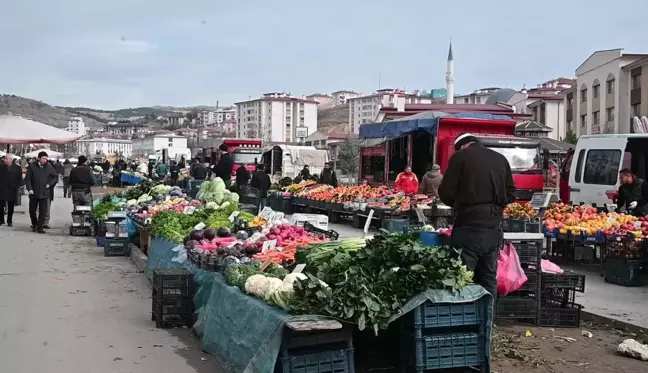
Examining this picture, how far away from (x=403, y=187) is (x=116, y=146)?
158 meters

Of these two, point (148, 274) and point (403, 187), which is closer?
point (148, 274)

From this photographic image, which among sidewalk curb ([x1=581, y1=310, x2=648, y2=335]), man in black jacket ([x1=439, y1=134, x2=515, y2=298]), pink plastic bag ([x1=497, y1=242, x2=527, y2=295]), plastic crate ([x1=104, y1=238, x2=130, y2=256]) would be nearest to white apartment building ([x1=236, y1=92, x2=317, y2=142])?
plastic crate ([x1=104, y1=238, x2=130, y2=256])

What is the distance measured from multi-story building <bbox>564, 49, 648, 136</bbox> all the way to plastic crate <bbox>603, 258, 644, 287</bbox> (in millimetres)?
38674

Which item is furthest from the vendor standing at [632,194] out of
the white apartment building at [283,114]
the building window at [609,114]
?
the white apartment building at [283,114]

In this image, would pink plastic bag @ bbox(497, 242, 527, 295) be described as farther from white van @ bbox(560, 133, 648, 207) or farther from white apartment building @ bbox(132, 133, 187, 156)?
white apartment building @ bbox(132, 133, 187, 156)

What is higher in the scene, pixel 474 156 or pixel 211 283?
pixel 474 156

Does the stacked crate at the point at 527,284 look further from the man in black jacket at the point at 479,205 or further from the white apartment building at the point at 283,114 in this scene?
the white apartment building at the point at 283,114

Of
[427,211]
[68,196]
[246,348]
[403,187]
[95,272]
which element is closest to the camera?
[246,348]

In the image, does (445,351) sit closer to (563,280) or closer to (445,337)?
(445,337)

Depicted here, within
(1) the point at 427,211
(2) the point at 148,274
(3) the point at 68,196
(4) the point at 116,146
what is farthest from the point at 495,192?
(4) the point at 116,146

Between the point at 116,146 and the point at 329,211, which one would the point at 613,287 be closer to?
the point at 329,211

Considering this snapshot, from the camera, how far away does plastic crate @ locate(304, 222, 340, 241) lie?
8672mm

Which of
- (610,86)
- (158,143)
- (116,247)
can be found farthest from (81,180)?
(158,143)

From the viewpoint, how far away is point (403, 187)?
63.3 ft
